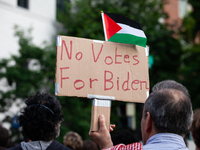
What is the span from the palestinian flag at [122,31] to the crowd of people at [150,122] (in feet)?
1.38

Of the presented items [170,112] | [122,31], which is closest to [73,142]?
[122,31]

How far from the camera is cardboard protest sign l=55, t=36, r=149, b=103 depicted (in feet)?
6.51

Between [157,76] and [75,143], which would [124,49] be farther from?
[157,76]

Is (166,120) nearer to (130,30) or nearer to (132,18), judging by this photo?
(130,30)

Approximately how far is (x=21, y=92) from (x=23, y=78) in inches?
15.3

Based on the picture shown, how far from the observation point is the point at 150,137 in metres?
1.56

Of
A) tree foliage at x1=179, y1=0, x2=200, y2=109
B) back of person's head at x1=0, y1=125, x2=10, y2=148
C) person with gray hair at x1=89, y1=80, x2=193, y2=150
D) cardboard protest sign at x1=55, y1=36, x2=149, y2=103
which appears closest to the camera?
person with gray hair at x1=89, y1=80, x2=193, y2=150

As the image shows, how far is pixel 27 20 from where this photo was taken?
11789mm

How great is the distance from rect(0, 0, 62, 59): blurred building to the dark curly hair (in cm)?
846

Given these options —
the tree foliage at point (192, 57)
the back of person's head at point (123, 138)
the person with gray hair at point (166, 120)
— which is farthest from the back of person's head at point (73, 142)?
the tree foliage at point (192, 57)

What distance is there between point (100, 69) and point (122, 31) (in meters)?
0.35

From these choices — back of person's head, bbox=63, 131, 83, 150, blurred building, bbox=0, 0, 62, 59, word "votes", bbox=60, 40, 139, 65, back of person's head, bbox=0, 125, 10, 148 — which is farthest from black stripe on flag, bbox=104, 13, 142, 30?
blurred building, bbox=0, 0, 62, 59

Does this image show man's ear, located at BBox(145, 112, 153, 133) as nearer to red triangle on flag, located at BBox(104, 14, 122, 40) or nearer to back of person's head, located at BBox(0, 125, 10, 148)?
red triangle on flag, located at BBox(104, 14, 122, 40)

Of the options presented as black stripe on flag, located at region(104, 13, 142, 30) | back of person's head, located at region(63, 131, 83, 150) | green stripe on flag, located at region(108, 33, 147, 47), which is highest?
black stripe on flag, located at region(104, 13, 142, 30)
